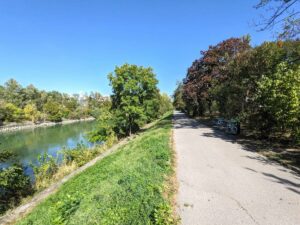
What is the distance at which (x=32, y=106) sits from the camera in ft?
210

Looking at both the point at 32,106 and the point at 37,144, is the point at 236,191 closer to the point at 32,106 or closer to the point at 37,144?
the point at 37,144

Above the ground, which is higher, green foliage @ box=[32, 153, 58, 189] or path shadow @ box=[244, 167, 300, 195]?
path shadow @ box=[244, 167, 300, 195]

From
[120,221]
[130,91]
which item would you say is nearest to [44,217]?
[120,221]

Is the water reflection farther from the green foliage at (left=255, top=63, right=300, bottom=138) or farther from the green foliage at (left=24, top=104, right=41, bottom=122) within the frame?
the green foliage at (left=24, top=104, right=41, bottom=122)

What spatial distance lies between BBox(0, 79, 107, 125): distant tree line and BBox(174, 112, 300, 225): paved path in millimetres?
45493

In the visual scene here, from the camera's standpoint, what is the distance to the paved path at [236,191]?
404cm

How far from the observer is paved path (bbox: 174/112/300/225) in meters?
4.04

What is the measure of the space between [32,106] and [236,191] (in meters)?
70.2

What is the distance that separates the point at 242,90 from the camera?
1377cm

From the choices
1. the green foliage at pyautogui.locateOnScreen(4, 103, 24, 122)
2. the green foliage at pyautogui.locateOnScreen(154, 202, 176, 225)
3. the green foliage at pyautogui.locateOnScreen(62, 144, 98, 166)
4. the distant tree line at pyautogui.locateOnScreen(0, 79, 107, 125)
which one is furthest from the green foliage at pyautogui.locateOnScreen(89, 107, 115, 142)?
the green foliage at pyautogui.locateOnScreen(4, 103, 24, 122)

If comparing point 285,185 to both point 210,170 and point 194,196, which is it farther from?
point 194,196

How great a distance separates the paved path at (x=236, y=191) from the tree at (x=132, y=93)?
12449 mm

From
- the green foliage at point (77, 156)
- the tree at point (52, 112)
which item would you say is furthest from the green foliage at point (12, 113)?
the green foliage at point (77, 156)

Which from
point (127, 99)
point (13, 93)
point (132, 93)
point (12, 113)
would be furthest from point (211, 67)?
point (13, 93)
